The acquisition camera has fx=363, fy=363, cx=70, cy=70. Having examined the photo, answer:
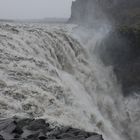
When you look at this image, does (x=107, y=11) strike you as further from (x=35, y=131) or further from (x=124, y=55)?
(x=35, y=131)

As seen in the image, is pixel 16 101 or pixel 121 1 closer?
pixel 16 101

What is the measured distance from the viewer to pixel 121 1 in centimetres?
6278

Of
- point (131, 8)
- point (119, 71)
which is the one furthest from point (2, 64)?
point (131, 8)

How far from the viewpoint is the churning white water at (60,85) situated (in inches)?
542

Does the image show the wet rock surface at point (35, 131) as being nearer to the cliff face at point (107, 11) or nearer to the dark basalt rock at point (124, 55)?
the dark basalt rock at point (124, 55)

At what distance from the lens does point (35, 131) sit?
11.3 m

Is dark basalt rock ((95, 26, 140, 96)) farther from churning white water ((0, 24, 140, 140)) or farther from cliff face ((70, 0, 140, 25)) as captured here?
cliff face ((70, 0, 140, 25))

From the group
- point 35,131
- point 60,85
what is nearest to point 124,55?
point 60,85

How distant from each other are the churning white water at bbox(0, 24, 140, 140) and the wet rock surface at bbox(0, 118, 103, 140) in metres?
0.84

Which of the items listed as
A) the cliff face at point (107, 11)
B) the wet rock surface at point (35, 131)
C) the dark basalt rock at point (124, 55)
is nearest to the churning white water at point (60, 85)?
the wet rock surface at point (35, 131)

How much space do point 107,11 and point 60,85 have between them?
49.0 m

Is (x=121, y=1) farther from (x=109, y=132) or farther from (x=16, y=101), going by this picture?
(x=16, y=101)

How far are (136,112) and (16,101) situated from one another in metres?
15.7

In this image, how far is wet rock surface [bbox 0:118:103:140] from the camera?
429 inches
